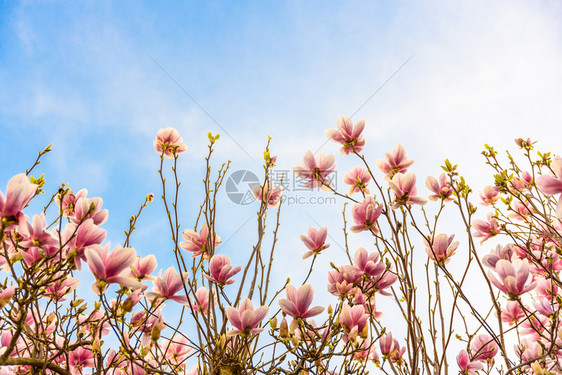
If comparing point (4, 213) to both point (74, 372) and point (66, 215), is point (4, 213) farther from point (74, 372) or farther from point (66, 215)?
point (74, 372)

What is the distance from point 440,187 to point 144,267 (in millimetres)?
1629

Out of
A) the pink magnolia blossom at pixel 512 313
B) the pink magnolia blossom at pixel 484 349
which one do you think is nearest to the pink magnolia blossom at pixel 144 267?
the pink magnolia blossom at pixel 484 349

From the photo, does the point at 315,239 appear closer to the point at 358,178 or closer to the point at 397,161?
the point at 358,178

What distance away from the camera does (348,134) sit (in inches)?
Answer: 89.4

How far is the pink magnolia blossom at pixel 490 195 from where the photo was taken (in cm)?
253

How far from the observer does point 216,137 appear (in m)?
2.09

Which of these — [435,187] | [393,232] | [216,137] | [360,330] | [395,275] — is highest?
[216,137]

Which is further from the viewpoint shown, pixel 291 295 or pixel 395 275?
pixel 395 275

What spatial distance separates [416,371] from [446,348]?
0.61ft

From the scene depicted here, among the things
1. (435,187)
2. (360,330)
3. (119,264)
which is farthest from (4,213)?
(435,187)

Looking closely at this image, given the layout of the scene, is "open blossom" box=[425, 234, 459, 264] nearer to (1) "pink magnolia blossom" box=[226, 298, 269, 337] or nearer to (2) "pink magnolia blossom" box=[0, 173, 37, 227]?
(1) "pink magnolia blossom" box=[226, 298, 269, 337]

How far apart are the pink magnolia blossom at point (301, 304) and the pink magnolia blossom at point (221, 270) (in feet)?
0.90

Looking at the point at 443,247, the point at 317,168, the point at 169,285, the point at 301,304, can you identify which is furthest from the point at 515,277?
the point at 169,285

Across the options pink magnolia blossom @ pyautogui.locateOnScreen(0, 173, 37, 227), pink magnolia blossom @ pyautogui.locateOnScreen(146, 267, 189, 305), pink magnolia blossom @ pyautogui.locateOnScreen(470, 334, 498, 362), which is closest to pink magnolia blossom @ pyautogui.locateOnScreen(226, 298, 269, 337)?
pink magnolia blossom @ pyautogui.locateOnScreen(146, 267, 189, 305)
